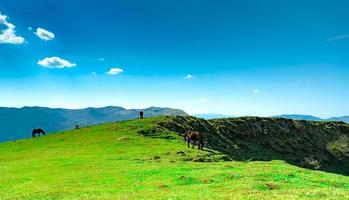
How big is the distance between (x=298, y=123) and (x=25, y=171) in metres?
109

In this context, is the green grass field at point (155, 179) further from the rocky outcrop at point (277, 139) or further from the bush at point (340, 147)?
the bush at point (340, 147)

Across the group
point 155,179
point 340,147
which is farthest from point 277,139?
point 155,179

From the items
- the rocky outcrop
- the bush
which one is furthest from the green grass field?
the bush

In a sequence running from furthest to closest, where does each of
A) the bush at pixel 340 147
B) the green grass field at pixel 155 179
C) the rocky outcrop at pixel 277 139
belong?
1. the bush at pixel 340 147
2. the rocky outcrop at pixel 277 139
3. the green grass field at pixel 155 179

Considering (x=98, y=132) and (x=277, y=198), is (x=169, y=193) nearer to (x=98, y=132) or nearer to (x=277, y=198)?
(x=277, y=198)

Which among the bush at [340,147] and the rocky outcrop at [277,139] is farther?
the bush at [340,147]

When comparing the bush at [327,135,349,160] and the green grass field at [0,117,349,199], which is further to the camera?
the bush at [327,135,349,160]

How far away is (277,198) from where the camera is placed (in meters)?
22.8

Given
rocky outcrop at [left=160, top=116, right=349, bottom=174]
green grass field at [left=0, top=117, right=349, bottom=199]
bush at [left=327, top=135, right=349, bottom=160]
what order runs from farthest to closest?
bush at [left=327, top=135, right=349, bottom=160]
rocky outcrop at [left=160, top=116, right=349, bottom=174]
green grass field at [left=0, top=117, right=349, bottom=199]

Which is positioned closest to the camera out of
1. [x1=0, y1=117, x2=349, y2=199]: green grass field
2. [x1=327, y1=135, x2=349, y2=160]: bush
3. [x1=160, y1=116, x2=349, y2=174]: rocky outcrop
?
[x1=0, y1=117, x2=349, y2=199]: green grass field

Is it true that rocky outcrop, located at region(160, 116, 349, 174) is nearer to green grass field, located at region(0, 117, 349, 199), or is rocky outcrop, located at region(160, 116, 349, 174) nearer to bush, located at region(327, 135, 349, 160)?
bush, located at region(327, 135, 349, 160)

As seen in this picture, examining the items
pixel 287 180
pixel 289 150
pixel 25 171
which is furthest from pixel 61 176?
pixel 289 150

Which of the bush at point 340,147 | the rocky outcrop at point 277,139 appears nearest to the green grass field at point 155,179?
the rocky outcrop at point 277,139

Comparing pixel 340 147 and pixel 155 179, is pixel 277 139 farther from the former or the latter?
pixel 155 179
